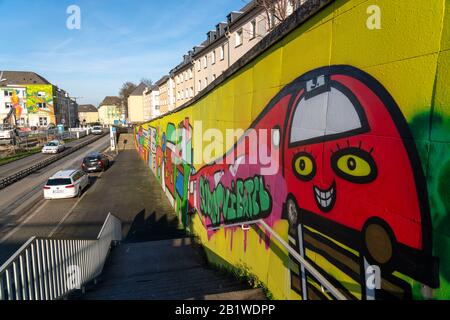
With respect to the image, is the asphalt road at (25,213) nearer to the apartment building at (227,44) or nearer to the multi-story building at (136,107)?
the apartment building at (227,44)

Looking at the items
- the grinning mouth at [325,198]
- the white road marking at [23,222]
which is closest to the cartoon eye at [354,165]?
the grinning mouth at [325,198]

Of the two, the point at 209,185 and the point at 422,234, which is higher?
the point at 422,234

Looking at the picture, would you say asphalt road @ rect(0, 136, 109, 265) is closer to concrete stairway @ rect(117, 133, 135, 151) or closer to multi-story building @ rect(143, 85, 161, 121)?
concrete stairway @ rect(117, 133, 135, 151)

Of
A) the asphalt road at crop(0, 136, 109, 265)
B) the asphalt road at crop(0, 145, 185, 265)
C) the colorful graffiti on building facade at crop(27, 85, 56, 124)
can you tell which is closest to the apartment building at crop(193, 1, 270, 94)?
the asphalt road at crop(0, 145, 185, 265)

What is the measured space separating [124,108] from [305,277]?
11979cm

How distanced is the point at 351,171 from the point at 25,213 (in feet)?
53.7

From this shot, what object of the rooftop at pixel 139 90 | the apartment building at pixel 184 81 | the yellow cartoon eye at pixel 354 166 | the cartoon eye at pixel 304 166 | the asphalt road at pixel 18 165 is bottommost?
the asphalt road at pixel 18 165

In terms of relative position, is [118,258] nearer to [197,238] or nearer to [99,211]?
[197,238]

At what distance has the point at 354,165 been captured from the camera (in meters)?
2.82

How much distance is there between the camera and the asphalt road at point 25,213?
11969mm

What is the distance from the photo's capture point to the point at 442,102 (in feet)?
6.50

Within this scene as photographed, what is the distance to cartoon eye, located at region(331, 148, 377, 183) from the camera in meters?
2.63
